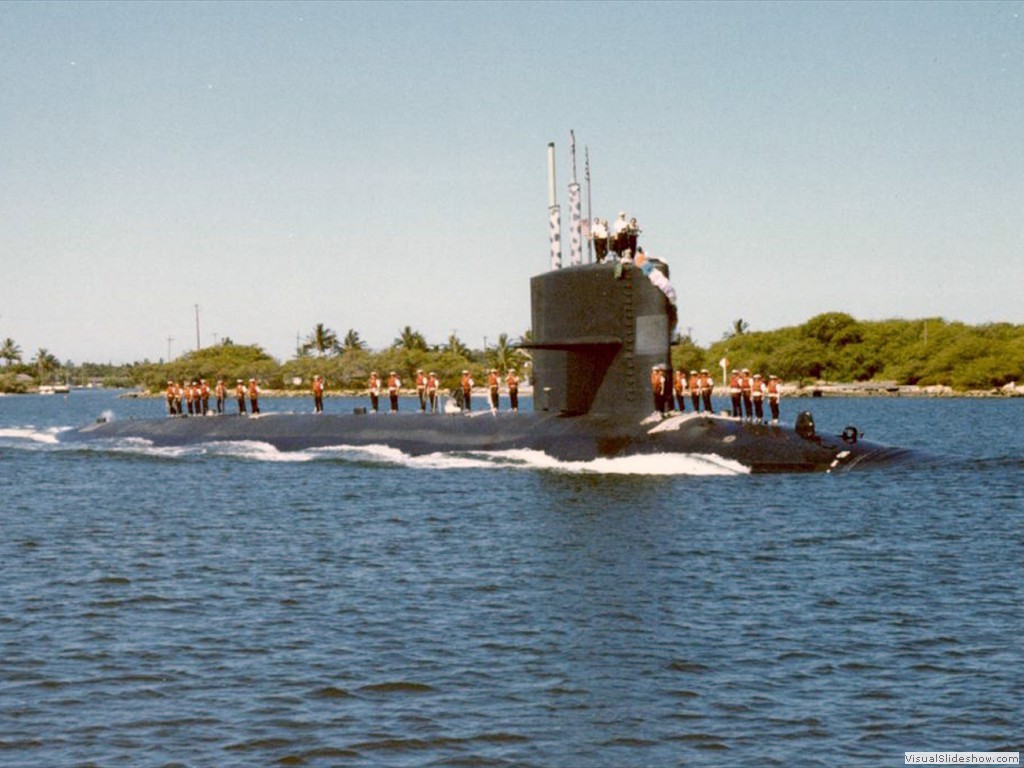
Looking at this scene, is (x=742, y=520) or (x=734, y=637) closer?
(x=734, y=637)

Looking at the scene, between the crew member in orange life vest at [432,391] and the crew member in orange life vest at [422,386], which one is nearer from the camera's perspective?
the crew member in orange life vest at [432,391]

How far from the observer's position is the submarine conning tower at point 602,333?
31000mm

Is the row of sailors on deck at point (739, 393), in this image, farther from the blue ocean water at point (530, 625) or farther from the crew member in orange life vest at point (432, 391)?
the crew member in orange life vest at point (432, 391)

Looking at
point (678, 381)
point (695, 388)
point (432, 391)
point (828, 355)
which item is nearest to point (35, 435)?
point (432, 391)

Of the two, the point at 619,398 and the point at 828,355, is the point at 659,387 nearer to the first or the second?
the point at 619,398

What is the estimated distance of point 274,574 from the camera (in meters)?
20.4

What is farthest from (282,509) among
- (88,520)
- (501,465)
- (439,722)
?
(439,722)

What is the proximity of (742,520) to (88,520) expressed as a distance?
1436 cm

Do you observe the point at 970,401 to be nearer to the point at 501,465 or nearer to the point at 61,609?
→ the point at 501,465

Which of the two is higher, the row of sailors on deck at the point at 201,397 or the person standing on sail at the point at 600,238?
the person standing on sail at the point at 600,238

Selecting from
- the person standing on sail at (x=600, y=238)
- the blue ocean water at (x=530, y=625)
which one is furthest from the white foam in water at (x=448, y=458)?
the person standing on sail at (x=600, y=238)

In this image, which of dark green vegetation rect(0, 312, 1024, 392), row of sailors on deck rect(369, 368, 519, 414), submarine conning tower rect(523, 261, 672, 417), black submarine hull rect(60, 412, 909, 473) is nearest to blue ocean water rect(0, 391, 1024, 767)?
black submarine hull rect(60, 412, 909, 473)

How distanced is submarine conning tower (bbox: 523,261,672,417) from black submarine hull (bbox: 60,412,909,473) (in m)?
0.65

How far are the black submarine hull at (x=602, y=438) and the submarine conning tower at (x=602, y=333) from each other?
2.13ft
